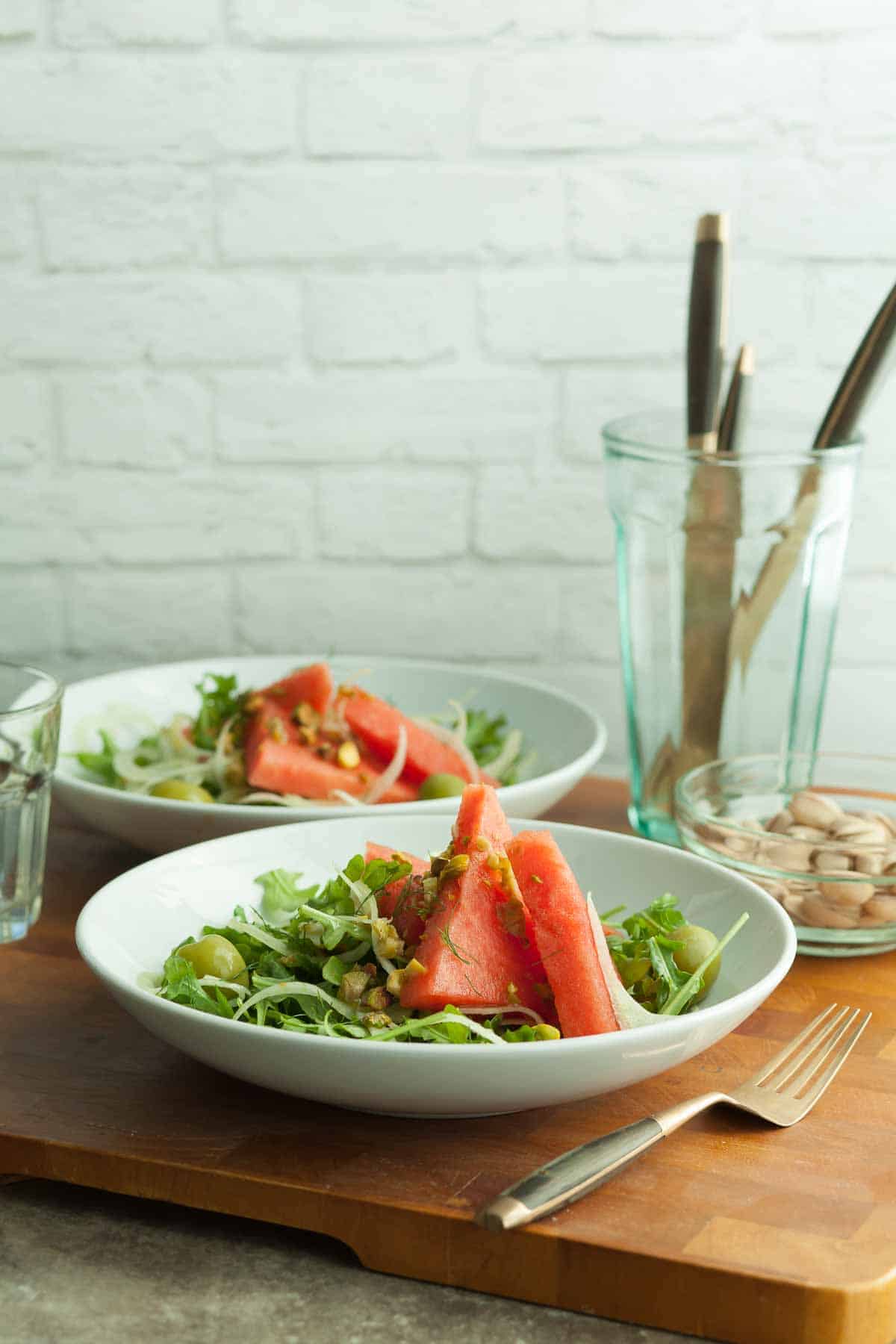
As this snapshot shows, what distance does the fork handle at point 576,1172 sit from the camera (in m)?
0.78

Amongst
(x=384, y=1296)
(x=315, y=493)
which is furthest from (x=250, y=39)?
(x=384, y=1296)

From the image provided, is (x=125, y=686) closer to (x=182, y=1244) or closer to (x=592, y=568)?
(x=592, y=568)

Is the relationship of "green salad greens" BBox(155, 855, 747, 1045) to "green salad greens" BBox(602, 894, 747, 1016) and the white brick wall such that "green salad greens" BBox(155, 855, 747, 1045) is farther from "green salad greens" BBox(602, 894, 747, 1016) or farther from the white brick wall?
the white brick wall

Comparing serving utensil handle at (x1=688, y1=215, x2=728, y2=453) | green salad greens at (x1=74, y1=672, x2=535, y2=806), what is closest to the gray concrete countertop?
green salad greens at (x1=74, y1=672, x2=535, y2=806)

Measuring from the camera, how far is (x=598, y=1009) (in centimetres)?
90

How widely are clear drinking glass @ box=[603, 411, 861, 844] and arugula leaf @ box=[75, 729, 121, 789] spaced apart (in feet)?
1.65

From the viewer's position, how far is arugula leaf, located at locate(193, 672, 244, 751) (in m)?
1.48

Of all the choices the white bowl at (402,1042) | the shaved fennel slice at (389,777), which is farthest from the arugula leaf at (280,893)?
the shaved fennel slice at (389,777)

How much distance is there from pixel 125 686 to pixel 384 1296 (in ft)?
2.93

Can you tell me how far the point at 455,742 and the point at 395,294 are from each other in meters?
0.55

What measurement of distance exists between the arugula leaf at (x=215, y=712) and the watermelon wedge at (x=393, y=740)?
109 mm

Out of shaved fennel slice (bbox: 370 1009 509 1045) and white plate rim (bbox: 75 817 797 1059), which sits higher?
white plate rim (bbox: 75 817 797 1059)

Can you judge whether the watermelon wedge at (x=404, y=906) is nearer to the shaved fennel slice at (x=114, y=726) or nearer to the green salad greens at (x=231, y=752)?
the green salad greens at (x=231, y=752)

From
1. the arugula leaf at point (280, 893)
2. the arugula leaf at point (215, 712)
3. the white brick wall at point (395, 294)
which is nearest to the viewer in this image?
the arugula leaf at point (280, 893)
